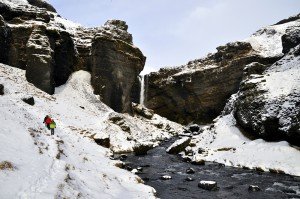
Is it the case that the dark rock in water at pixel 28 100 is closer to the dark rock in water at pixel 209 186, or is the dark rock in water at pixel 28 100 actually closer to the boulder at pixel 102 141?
the boulder at pixel 102 141

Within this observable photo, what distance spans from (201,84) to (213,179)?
60.7 m

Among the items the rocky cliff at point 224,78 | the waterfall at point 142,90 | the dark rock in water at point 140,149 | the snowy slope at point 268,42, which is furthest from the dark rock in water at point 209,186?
the waterfall at point 142,90

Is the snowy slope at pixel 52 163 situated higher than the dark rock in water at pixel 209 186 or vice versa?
the snowy slope at pixel 52 163

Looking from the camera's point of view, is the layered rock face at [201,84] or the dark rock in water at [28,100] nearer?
the dark rock in water at [28,100]

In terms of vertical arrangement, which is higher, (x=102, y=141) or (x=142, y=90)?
(x=142, y=90)

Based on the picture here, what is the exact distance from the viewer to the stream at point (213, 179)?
2103 cm

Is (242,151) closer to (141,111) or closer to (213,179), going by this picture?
(213,179)

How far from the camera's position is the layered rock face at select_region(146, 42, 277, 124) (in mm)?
80062

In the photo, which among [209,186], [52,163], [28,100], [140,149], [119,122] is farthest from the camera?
[119,122]

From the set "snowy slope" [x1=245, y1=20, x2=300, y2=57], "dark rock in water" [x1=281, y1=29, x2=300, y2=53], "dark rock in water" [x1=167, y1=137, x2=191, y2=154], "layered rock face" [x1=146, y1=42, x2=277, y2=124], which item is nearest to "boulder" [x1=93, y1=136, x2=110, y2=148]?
"dark rock in water" [x1=167, y1=137, x2=191, y2=154]

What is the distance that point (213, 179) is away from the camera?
26.1 meters

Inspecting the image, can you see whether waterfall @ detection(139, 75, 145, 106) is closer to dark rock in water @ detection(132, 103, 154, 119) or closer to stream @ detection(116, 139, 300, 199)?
dark rock in water @ detection(132, 103, 154, 119)

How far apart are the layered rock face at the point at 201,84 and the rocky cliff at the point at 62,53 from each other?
808 inches

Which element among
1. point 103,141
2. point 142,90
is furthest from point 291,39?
point 142,90
